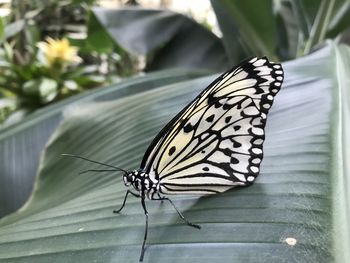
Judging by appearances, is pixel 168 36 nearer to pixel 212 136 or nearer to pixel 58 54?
pixel 58 54

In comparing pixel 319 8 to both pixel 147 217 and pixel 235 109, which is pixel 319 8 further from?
pixel 147 217

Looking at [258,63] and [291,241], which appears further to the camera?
[258,63]

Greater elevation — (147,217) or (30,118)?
(147,217)

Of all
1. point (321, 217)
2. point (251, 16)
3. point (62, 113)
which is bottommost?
point (62, 113)

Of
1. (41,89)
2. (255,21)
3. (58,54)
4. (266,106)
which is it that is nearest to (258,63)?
(266,106)

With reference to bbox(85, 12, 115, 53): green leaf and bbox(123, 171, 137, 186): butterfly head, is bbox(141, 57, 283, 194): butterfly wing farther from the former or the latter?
bbox(85, 12, 115, 53): green leaf

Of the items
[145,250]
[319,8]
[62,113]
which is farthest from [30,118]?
[145,250]

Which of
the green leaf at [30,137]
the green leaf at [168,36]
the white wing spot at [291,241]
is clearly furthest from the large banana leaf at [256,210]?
the green leaf at [168,36]

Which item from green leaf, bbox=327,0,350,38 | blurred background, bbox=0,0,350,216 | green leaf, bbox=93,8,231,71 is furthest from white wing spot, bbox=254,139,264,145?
green leaf, bbox=93,8,231,71
